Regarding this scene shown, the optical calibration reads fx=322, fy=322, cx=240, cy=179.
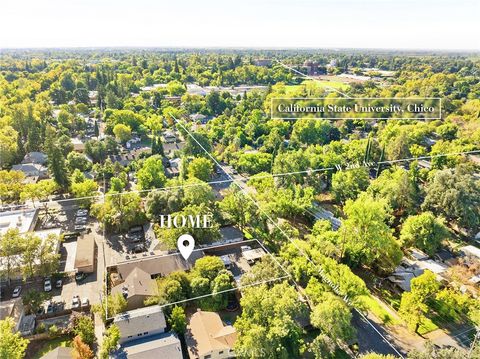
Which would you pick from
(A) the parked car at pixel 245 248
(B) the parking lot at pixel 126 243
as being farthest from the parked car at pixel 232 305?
(B) the parking lot at pixel 126 243

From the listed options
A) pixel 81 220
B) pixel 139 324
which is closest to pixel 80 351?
pixel 139 324

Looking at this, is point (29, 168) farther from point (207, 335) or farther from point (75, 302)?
point (207, 335)

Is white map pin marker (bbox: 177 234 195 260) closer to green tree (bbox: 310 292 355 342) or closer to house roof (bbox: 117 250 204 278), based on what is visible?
house roof (bbox: 117 250 204 278)

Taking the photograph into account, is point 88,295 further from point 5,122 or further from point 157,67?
point 157,67

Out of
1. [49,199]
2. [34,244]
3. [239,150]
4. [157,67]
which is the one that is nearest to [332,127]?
[239,150]

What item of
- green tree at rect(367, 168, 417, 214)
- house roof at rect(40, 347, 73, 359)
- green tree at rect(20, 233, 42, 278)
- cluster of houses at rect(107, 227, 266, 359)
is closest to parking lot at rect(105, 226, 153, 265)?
cluster of houses at rect(107, 227, 266, 359)
